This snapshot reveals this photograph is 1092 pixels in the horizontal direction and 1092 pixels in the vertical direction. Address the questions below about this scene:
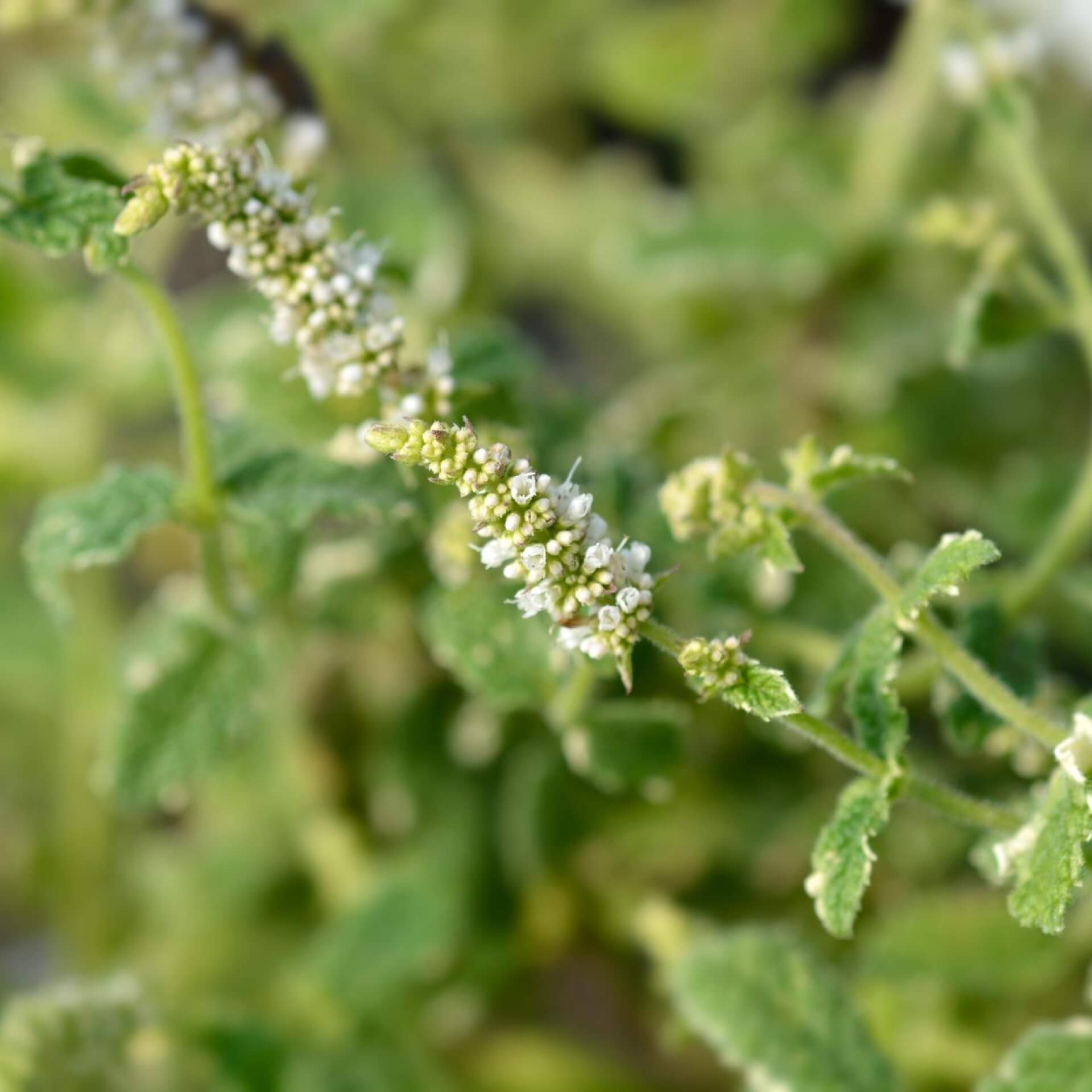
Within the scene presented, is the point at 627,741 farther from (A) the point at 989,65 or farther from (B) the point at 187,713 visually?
(A) the point at 989,65

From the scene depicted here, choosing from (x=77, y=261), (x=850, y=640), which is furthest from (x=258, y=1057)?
(x=77, y=261)

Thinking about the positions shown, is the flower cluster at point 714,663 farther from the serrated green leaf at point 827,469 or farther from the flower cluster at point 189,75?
the flower cluster at point 189,75

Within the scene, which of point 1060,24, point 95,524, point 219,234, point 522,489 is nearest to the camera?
point 522,489

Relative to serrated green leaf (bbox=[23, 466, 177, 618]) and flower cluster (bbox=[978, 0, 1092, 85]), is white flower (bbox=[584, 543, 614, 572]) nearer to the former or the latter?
serrated green leaf (bbox=[23, 466, 177, 618])

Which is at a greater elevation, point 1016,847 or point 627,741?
point 627,741

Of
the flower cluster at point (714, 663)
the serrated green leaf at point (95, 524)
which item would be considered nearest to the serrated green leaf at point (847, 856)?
the flower cluster at point (714, 663)

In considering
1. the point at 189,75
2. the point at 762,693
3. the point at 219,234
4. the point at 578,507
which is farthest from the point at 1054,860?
the point at 189,75
